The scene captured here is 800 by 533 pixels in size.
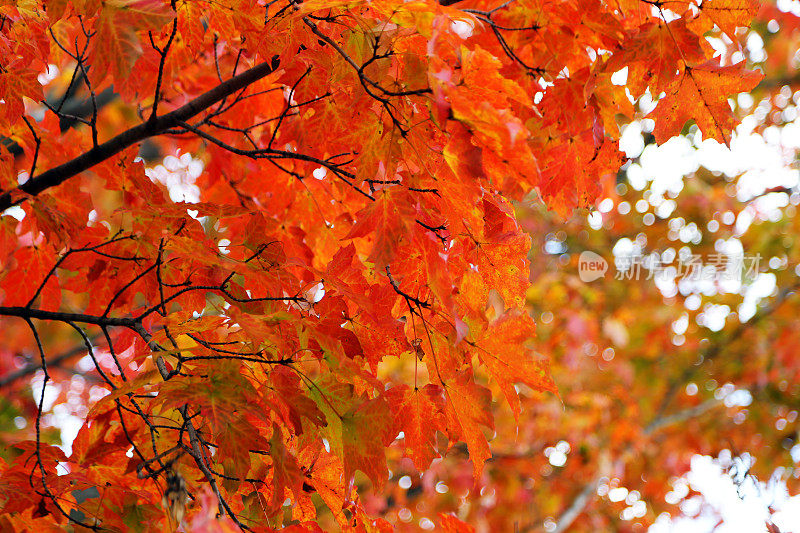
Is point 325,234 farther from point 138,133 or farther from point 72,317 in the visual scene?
point 72,317

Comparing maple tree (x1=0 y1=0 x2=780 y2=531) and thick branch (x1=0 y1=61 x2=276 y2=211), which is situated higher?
thick branch (x1=0 y1=61 x2=276 y2=211)

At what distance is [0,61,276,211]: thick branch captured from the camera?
1303 mm

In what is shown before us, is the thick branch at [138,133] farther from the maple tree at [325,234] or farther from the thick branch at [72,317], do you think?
the thick branch at [72,317]

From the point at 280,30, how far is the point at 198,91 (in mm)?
981

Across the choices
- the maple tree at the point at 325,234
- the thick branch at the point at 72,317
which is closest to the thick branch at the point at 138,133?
the maple tree at the point at 325,234

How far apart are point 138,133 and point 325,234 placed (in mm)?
516

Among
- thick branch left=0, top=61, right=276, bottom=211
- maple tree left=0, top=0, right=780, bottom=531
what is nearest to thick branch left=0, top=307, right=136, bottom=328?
maple tree left=0, top=0, right=780, bottom=531

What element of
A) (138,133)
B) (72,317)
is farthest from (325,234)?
(72,317)

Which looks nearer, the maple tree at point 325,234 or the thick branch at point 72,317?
the maple tree at point 325,234

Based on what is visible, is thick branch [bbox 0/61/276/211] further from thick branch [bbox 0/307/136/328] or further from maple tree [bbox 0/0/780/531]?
thick branch [bbox 0/307/136/328]

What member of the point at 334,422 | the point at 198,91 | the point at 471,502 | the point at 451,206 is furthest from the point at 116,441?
the point at 471,502

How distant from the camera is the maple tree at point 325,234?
0.89 m

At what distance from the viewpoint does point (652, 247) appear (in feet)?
17.6

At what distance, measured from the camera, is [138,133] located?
4.30ft
